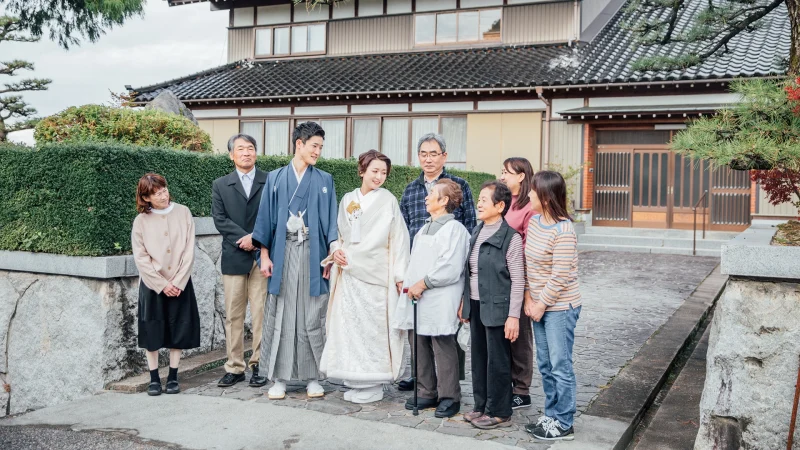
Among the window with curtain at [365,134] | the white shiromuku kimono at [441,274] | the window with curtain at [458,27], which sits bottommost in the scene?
the white shiromuku kimono at [441,274]

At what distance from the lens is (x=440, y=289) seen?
454cm

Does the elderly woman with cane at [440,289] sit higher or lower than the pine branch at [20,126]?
lower

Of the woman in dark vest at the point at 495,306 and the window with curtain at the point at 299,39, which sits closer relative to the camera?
the woman in dark vest at the point at 495,306

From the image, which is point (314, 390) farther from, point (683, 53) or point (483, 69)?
point (483, 69)

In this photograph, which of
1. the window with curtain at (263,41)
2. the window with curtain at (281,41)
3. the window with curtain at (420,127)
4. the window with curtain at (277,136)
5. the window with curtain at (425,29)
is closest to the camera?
the window with curtain at (420,127)

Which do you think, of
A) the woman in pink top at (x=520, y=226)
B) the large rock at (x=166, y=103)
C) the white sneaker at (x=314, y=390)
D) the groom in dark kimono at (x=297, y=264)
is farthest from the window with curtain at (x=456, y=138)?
the white sneaker at (x=314, y=390)

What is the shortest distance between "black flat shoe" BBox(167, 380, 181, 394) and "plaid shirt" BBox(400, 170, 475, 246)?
82.0 inches

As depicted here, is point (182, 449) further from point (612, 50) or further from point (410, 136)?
point (612, 50)

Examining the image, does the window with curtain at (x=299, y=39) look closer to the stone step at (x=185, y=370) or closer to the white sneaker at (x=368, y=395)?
the stone step at (x=185, y=370)

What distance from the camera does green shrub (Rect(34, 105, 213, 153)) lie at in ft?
22.4

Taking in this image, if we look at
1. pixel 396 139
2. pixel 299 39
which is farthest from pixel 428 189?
pixel 299 39

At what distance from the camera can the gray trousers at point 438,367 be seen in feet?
14.8

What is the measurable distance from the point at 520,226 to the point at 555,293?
857 mm

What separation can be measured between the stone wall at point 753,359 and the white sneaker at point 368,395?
2114 millimetres
